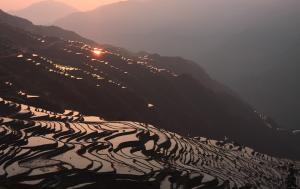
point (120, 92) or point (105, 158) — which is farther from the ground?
point (120, 92)

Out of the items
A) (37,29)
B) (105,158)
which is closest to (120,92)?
(105,158)

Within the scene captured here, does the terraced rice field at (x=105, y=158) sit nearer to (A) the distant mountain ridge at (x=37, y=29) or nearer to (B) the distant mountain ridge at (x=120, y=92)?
(B) the distant mountain ridge at (x=120, y=92)

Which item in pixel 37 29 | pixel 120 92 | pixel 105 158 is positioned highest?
pixel 37 29

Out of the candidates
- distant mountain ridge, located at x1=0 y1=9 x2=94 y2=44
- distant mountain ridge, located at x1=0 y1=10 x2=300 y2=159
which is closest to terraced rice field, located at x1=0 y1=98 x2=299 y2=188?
distant mountain ridge, located at x1=0 y1=10 x2=300 y2=159

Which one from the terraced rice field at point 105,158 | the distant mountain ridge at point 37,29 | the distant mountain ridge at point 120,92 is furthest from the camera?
the distant mountain ridge at point 37,29

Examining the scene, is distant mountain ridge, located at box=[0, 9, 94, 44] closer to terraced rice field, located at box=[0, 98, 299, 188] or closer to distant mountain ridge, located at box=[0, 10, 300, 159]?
distant mountain ridge, located at box=[0, 10, 300, 159]

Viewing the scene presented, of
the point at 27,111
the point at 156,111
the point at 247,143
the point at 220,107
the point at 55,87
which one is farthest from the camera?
the point at 220,107

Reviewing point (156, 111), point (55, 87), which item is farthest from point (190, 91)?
point (55, 87)

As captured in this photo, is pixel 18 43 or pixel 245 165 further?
pixel 18 43

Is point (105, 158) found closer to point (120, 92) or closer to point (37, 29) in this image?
point (120, 92)

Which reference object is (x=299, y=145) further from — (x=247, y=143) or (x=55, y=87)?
(x=55, y=87)

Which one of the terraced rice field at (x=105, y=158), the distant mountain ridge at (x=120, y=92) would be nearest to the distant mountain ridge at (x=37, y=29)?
the distant mountain ridge at (x=120, y=92)
